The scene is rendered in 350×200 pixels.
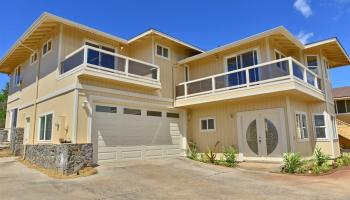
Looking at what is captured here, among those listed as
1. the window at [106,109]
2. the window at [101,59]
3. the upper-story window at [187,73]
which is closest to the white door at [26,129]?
the window at [106,109]

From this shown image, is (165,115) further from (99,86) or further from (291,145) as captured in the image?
(291,145)

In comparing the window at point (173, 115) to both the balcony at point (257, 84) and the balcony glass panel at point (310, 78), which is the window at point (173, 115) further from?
the balcony glass panel at point (310, 78)

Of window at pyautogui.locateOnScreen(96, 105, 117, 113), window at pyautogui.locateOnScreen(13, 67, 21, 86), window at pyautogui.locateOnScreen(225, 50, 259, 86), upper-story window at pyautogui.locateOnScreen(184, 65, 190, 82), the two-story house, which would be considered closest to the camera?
the two-story house

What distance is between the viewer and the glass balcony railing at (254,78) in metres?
12.0

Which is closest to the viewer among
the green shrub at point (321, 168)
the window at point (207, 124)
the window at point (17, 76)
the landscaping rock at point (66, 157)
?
the landscaping rock at point (66, 157)

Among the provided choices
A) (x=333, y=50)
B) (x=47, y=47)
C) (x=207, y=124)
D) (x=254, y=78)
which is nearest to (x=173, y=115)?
(x=207, y=124)

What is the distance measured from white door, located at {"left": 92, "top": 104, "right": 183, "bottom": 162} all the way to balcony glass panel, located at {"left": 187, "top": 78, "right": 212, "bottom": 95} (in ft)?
6.05

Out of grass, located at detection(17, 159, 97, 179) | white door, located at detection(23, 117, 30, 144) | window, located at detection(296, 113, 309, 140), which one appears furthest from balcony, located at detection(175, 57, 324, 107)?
white door, located at detection(23, 117, 30, 144)

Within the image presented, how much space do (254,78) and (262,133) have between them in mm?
3024

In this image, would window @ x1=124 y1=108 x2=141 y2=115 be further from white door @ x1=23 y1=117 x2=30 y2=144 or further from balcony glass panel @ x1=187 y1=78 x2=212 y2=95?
white door @ x1=23 y1=117 x2=30 y2=144

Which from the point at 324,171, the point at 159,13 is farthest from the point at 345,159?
the point at 159,13

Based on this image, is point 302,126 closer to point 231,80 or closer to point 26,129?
point 231,80

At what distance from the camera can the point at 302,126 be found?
46.2ft

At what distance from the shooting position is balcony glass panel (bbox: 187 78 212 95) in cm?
1494
